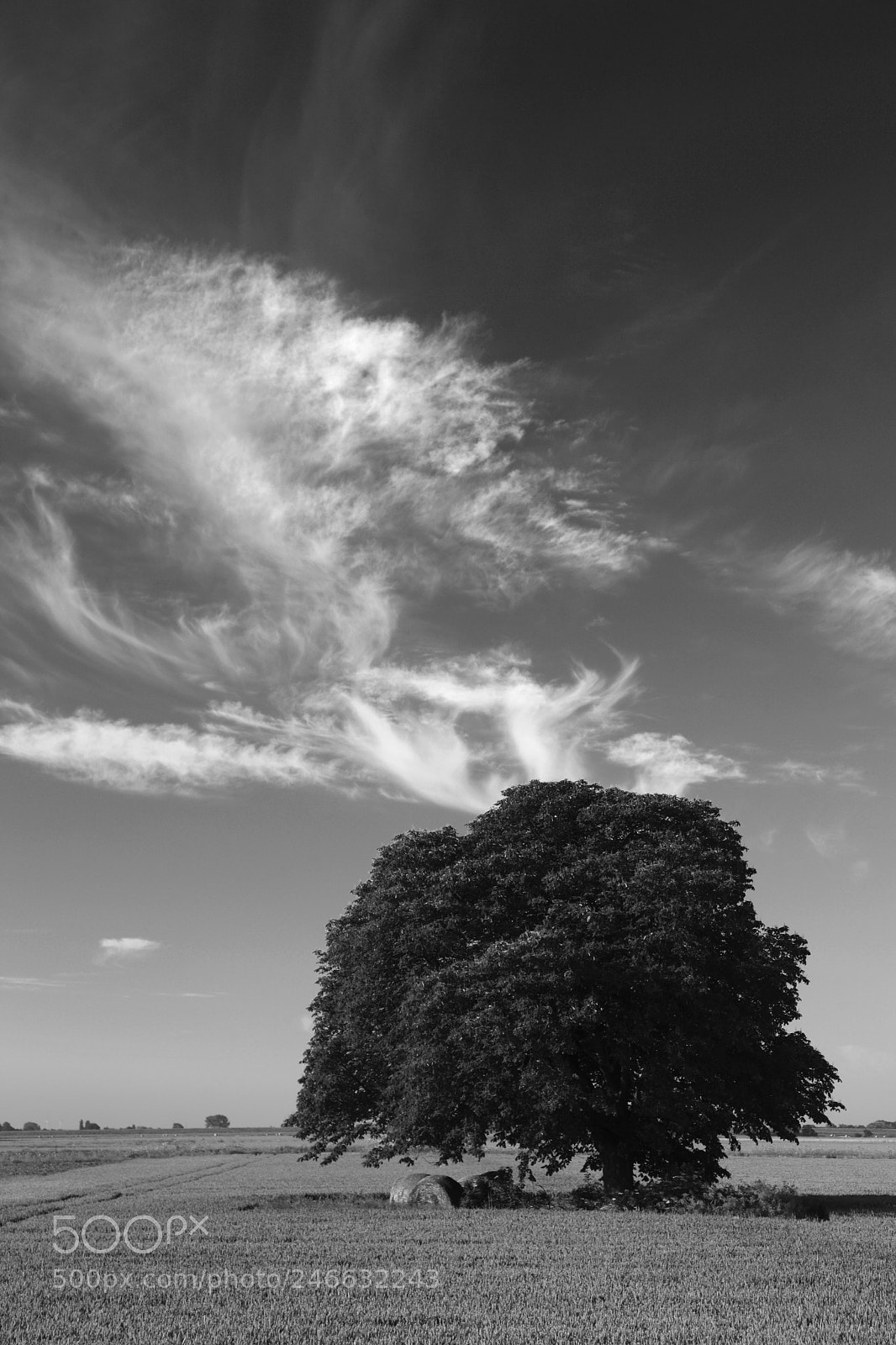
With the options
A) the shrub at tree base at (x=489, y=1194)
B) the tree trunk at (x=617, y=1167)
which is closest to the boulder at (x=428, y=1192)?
the shrub at tree base at (x=489, y=1194)

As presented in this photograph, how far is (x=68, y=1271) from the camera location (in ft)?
62.1

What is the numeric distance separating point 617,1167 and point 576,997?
25.3 feet

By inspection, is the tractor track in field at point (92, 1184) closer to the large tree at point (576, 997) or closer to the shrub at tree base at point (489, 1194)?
the large tree at point (576, 997)

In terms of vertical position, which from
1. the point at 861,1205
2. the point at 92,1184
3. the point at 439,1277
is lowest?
the point at 439,1277

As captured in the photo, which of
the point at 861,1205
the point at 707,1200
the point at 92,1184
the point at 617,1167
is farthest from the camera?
the point at 92,1184

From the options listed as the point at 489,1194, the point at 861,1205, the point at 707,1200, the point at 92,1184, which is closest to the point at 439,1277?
the point at 707,1200

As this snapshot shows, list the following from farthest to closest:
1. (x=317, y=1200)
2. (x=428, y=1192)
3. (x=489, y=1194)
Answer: (x=317, y=1200), (x=428, y=1192), (x=489, y=1194)

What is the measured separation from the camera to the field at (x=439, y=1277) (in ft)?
45.0

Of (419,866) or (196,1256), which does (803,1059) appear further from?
(196,1256)

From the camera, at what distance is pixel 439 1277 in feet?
60.2

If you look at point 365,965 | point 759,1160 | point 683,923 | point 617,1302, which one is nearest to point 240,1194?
point 365,965

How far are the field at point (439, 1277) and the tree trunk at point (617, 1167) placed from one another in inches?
220

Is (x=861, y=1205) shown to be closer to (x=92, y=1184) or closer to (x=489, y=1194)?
(x=489, y=1194)

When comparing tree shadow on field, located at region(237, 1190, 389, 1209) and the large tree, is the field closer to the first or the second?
tree shadow on field, located at region(237, 1190, 389, 1209)
